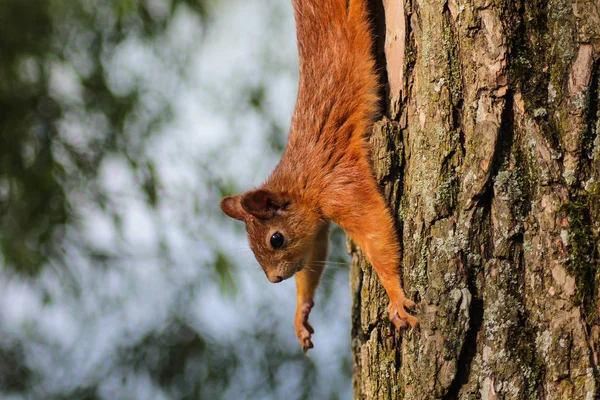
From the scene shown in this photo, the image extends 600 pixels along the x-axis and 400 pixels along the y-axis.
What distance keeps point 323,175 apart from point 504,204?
1110mm

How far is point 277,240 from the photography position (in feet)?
10.5

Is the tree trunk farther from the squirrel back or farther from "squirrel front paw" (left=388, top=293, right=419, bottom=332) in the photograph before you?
the squirrel back

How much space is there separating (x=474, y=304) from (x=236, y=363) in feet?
9.86

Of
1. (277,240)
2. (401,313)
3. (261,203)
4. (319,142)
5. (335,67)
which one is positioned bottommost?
(401,313)

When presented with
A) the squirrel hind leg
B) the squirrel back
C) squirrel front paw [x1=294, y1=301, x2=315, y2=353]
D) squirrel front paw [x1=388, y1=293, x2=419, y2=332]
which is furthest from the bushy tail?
squirrel front paw [x1=294, y1=301, x2=315, y2=353]

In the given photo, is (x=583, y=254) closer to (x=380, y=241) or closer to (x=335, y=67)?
(x=380, y=241)

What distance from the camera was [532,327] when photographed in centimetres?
194

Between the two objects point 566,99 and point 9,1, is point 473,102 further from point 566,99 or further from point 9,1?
point 9,1

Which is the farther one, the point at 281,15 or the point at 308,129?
the point at 281,15

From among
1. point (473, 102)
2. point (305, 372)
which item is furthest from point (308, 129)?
point (305, 372)

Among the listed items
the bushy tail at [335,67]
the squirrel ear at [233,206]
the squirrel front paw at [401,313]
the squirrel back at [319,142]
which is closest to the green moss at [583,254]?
the squirrel front paw at [401,313]

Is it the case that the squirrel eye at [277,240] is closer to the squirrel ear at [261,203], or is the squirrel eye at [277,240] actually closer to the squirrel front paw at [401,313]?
the squirrel ear at [261,203]

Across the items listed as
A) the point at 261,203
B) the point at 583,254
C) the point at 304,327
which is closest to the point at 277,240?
the point at 261,203

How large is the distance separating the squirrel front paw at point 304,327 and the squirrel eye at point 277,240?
41 cm
